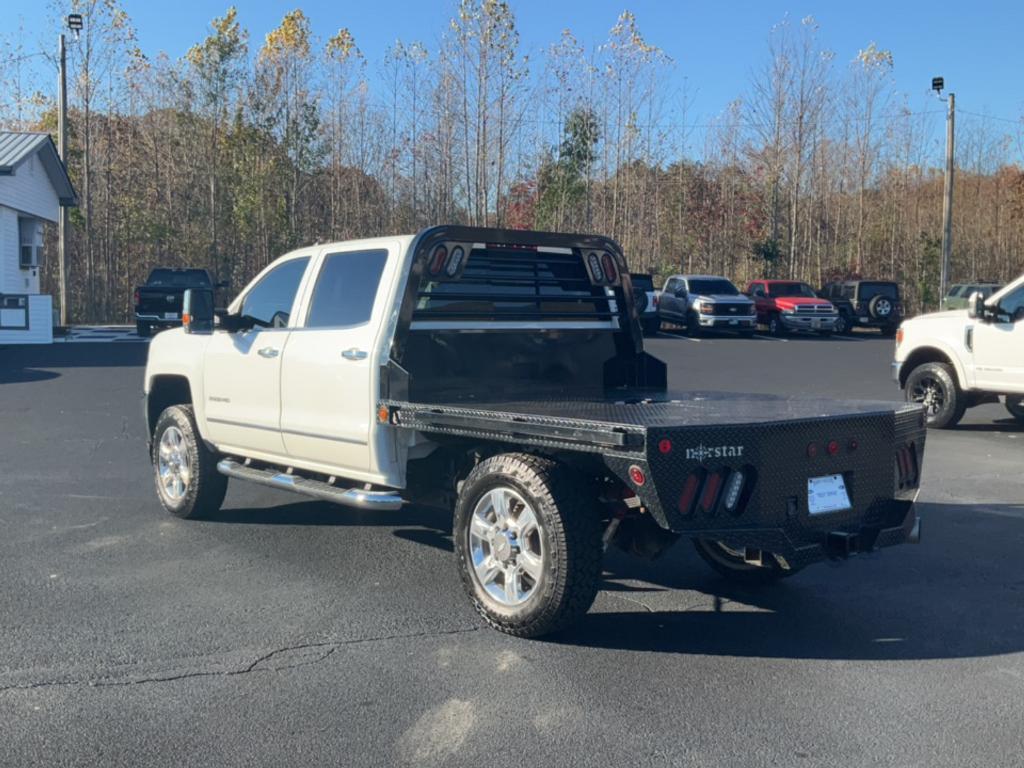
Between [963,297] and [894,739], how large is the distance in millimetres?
33640

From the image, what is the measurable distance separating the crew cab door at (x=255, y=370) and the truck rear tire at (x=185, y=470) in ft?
0.68

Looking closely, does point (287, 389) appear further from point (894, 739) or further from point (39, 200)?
point (39, 200)

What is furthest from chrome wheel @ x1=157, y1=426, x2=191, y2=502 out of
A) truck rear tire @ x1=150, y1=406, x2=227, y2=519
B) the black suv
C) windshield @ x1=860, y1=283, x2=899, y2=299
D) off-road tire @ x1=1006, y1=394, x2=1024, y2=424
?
windshield @ x1=860, y1=283, x2=899, y2=299

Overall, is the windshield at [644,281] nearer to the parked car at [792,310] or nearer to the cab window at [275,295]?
the parked car at [792,310]

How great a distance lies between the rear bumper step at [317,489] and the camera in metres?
6.09

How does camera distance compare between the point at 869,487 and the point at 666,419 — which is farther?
the point at 869,487

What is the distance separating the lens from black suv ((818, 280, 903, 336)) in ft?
114

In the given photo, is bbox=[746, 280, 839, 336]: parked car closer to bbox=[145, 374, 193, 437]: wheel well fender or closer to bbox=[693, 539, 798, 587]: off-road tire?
bbox=[145, 374, 193, 437]: wheel well fender

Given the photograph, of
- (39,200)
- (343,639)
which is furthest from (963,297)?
(343,639)

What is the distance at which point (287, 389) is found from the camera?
269 inches

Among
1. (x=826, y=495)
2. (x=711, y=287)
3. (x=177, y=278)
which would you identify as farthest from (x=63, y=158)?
(x=826, y=495)

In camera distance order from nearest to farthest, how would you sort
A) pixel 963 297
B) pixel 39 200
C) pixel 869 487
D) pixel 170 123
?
pixel 869 487 < pixel 39 200 < pixel 963 297 < pixel 170 123

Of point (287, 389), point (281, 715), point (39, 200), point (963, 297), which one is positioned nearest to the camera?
point (281, 715)

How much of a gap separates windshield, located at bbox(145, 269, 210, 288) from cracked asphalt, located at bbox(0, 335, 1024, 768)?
64.0 feet
